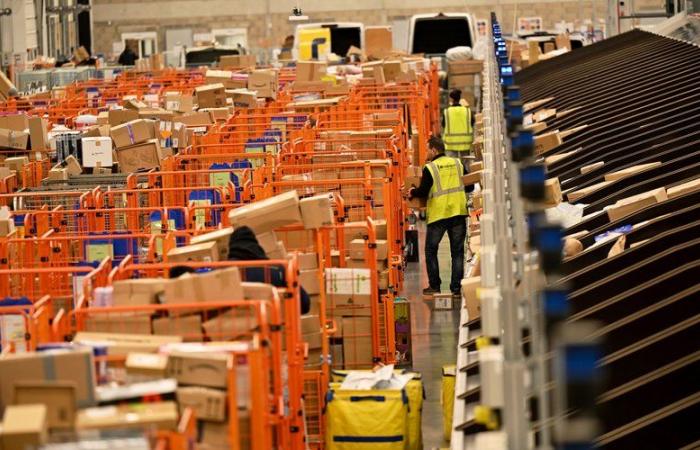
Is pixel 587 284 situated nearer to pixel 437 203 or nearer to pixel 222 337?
pixel 222 337

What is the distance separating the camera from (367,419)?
347 inches

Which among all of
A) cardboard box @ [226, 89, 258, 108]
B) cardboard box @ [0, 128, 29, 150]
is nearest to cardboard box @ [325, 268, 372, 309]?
cardboard box @ [0, 128, 29, 150]

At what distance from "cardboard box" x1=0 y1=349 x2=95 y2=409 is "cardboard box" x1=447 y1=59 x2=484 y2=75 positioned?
84.9 ft

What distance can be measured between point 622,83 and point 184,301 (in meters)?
12.5

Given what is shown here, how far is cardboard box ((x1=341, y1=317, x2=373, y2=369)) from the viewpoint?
10594 mm

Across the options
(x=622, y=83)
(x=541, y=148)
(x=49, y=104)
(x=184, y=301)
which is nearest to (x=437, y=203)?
(x=541, y=148)

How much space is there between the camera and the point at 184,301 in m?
7.29

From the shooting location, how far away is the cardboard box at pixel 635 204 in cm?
1012

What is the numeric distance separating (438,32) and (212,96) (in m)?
15.6

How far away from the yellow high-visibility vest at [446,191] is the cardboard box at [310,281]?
5418 millimetres

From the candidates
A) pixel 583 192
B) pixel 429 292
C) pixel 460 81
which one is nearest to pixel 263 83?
pixel 429 292

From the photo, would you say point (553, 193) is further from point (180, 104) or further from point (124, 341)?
point (180, 104)

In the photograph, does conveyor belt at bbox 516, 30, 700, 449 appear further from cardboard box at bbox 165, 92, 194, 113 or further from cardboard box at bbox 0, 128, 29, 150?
cardboard box at bbox 165, 92, 194, 113

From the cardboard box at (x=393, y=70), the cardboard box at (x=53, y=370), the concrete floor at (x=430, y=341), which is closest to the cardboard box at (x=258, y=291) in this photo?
the cardboard box at (x=53, y=370)
